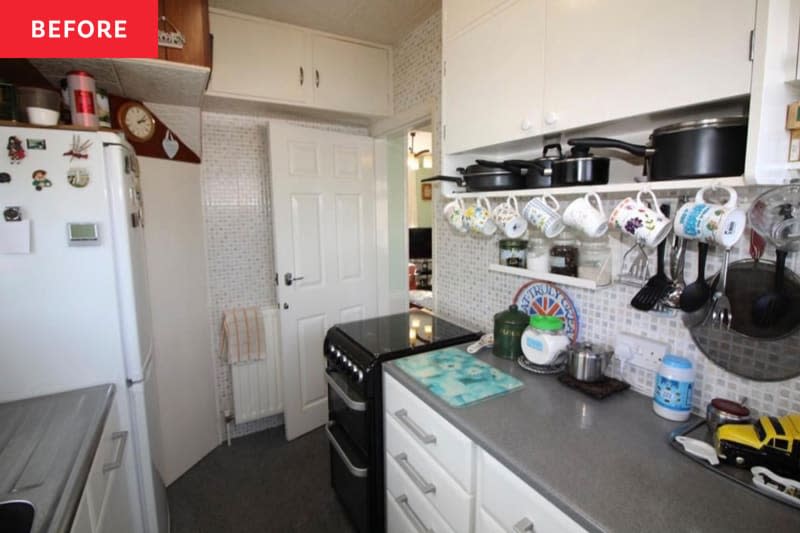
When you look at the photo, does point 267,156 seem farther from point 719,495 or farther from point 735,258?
point 719,495

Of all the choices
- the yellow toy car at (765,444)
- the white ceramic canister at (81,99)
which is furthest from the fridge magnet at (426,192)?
the yellow toy car at (765,444)

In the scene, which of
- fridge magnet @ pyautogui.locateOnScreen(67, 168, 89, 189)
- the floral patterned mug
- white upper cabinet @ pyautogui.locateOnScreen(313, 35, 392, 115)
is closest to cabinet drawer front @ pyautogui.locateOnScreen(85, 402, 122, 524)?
fridge magnet @ pyautogui.locateOnScreen(67, 168, 89, 189)

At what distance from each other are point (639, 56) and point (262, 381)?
2419 mm

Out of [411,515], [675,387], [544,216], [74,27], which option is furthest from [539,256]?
[74,27]

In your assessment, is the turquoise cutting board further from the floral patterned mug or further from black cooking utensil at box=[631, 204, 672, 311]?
the floral patterned mug

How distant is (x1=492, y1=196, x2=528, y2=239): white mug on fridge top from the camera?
1.38m

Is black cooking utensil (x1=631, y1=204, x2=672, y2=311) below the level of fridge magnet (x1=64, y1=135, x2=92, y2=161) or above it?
below

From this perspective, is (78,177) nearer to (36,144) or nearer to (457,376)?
(36,144)

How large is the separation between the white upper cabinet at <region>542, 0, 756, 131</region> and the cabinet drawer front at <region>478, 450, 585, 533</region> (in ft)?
2.87

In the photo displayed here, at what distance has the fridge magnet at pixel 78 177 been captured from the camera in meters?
1.24

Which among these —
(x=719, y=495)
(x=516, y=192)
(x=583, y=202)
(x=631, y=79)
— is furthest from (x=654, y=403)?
(x=631, y=79)

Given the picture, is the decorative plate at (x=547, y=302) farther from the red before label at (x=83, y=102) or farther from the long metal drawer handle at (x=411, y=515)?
the red before label at (x=83, y=102)

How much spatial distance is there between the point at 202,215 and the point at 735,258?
7.72ft

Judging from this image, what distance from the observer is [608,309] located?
1307mm
